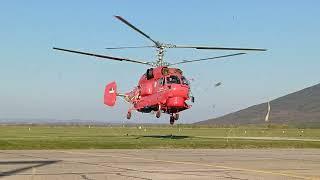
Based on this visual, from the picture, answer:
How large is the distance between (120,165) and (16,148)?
56.2ft

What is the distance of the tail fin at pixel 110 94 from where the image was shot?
64125mm

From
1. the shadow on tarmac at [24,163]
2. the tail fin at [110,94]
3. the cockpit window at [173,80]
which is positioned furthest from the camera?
the tail fin at [110,94]

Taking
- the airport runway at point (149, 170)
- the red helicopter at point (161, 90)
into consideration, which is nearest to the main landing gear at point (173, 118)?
the red helicopter at point (161, 90)

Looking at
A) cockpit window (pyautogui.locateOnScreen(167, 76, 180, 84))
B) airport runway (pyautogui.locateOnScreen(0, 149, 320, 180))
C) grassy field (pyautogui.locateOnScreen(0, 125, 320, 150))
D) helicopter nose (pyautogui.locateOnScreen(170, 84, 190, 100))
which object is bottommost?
airport runway (pyautogui.locateOnScreen(0, 149, 320, 180))

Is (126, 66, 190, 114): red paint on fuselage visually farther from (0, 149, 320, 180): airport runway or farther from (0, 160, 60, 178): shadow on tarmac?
(0, 160, 60, 178): shadow on tarmac

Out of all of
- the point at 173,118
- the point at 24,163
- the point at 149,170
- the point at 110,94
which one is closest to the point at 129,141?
the point at 173,118

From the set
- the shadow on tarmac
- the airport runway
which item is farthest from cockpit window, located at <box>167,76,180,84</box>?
the shadow on tarmac

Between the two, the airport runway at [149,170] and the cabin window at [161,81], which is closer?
the airport runway at [149,170]

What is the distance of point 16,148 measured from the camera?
40.7 meters

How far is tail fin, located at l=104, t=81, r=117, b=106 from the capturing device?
64125 millimetres

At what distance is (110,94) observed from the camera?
211 ft

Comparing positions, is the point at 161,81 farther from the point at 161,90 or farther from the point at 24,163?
the point at 24,163

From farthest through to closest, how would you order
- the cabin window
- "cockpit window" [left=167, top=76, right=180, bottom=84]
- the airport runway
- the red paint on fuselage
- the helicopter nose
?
the cabin window → "cockpit window" [left=167, top=76, right=180, bottom=84] → the red paint on fuselage → the helicopter nose → the airport runway

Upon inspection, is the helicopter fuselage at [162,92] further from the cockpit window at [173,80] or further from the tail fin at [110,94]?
the tail fin at [110,94]
